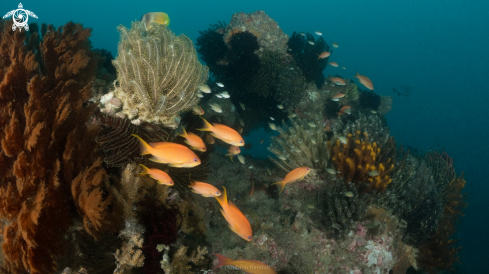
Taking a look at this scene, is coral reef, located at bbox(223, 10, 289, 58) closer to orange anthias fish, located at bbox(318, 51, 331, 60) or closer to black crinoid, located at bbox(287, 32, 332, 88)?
black crinoid, located at bbox(287, 32, 332, 88)

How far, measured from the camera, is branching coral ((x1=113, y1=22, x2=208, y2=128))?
3709 mm

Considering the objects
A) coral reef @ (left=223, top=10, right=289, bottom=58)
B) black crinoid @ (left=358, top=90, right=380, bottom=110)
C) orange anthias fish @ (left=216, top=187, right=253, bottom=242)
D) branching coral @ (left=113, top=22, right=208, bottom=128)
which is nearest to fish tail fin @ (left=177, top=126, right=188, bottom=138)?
branching coral @ (left=113, top=22, right=208, bottom=128)

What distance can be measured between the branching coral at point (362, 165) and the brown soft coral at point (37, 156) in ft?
16.5

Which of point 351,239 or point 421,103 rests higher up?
point 421,103

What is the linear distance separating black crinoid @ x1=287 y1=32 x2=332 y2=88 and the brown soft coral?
28.2ft

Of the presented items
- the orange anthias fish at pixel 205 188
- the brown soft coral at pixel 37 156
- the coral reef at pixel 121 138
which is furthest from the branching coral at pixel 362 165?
the brown soft coral at pixel 37 156

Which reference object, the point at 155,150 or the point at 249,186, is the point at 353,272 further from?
the point at 155,150

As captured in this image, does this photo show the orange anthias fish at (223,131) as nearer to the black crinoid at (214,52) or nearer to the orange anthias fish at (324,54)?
the black crinoid at (214,52)

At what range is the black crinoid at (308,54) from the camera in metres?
10.1

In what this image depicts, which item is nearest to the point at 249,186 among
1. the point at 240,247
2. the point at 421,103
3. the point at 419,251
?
the point at 240,247

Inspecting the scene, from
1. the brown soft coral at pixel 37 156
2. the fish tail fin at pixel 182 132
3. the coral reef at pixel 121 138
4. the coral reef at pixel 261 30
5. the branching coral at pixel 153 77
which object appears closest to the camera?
the brown soft coral at pixel 37 156

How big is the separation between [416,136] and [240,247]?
362 ft

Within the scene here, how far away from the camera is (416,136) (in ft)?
299

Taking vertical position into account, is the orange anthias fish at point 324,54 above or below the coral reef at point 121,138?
above
